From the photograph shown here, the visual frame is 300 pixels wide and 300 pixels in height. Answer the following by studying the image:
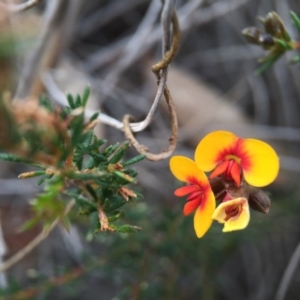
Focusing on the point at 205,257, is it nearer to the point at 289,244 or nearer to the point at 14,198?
the point at 289,244

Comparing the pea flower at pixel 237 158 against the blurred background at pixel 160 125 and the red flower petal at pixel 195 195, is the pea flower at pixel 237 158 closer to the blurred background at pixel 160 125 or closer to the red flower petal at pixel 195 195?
the red flower petal at pixel 195 195

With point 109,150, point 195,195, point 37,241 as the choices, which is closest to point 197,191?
point 195,195

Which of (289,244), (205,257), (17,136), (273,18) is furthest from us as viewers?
(289,244)

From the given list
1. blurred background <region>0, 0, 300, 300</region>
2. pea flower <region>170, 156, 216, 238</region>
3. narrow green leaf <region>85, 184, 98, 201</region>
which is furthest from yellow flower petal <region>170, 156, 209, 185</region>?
blurred background <region>0, 0, 300, 300</region>

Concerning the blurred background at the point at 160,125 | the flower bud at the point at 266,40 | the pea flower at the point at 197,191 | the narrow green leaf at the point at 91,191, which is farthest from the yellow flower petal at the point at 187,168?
the blurred background at the point at 160,125

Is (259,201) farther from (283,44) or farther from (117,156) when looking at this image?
(283,44)

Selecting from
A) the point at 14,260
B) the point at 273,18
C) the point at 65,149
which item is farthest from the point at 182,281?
the point at 65,149
